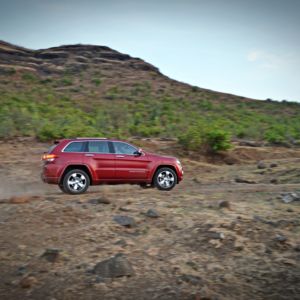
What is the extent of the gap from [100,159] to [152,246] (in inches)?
197

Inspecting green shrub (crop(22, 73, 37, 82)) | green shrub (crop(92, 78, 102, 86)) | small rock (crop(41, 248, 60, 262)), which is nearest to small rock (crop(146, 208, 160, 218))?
small rock (crop(41, 248, 60, 262))

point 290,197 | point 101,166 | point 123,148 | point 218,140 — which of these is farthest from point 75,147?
point 218,140

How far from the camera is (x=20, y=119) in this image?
26.2 meters

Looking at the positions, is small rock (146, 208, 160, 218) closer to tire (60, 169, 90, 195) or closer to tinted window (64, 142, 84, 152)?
tire (60, 169, 90, 195)

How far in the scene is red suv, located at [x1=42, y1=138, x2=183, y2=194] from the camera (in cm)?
1211

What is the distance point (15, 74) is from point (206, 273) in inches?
2110

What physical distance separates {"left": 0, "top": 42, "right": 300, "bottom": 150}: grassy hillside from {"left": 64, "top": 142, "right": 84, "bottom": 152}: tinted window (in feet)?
35.0

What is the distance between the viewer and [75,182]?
40.2 feet

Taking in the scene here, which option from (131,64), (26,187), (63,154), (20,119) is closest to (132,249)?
(63,154)

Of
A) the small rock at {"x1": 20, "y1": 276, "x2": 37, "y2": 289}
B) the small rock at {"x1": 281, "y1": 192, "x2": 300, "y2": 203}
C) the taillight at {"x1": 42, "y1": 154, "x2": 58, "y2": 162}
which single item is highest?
the taillight at {"x1": 42, "y1": 154, "x2": 58, "y2": 162}

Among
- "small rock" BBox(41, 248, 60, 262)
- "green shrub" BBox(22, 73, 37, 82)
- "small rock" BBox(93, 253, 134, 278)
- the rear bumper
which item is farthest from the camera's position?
"green shrub" BBox(22, 73, 37, 82)

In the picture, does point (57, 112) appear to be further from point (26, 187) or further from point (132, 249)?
Result: point (132, 249)

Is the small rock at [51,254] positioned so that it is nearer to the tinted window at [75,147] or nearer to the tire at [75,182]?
the tire at [75,182]

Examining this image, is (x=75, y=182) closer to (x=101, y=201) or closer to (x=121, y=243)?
(x=101, y=201)
